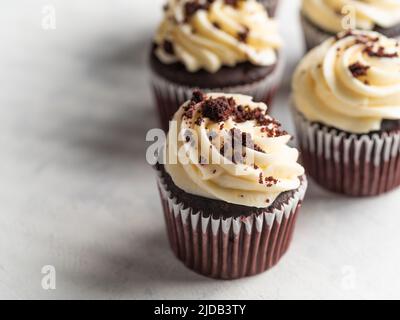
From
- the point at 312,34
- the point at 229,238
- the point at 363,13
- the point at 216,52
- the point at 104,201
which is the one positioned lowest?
the point at 104,201

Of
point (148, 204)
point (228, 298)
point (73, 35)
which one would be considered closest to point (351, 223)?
point (228, 298)

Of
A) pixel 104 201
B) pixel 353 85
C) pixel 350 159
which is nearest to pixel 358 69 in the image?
pixel 353 85

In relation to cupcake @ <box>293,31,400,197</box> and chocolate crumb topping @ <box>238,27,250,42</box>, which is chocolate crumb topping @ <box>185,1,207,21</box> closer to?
chocolate crumb topping @ <box>238,27,250,42</box>

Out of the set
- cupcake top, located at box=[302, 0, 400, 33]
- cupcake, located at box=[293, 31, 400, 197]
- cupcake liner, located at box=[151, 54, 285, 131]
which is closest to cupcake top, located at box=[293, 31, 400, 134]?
cupcake, located at box=[293, 31, 400, 197]

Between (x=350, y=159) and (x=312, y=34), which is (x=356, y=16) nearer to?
(x=312, y=34)

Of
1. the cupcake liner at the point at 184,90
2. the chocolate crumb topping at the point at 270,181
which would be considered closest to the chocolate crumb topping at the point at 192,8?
the cupcake liner at the point at 184,90

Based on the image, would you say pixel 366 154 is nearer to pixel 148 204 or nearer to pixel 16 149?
pixel 148 204

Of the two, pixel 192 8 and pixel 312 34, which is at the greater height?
pixel 192 8
